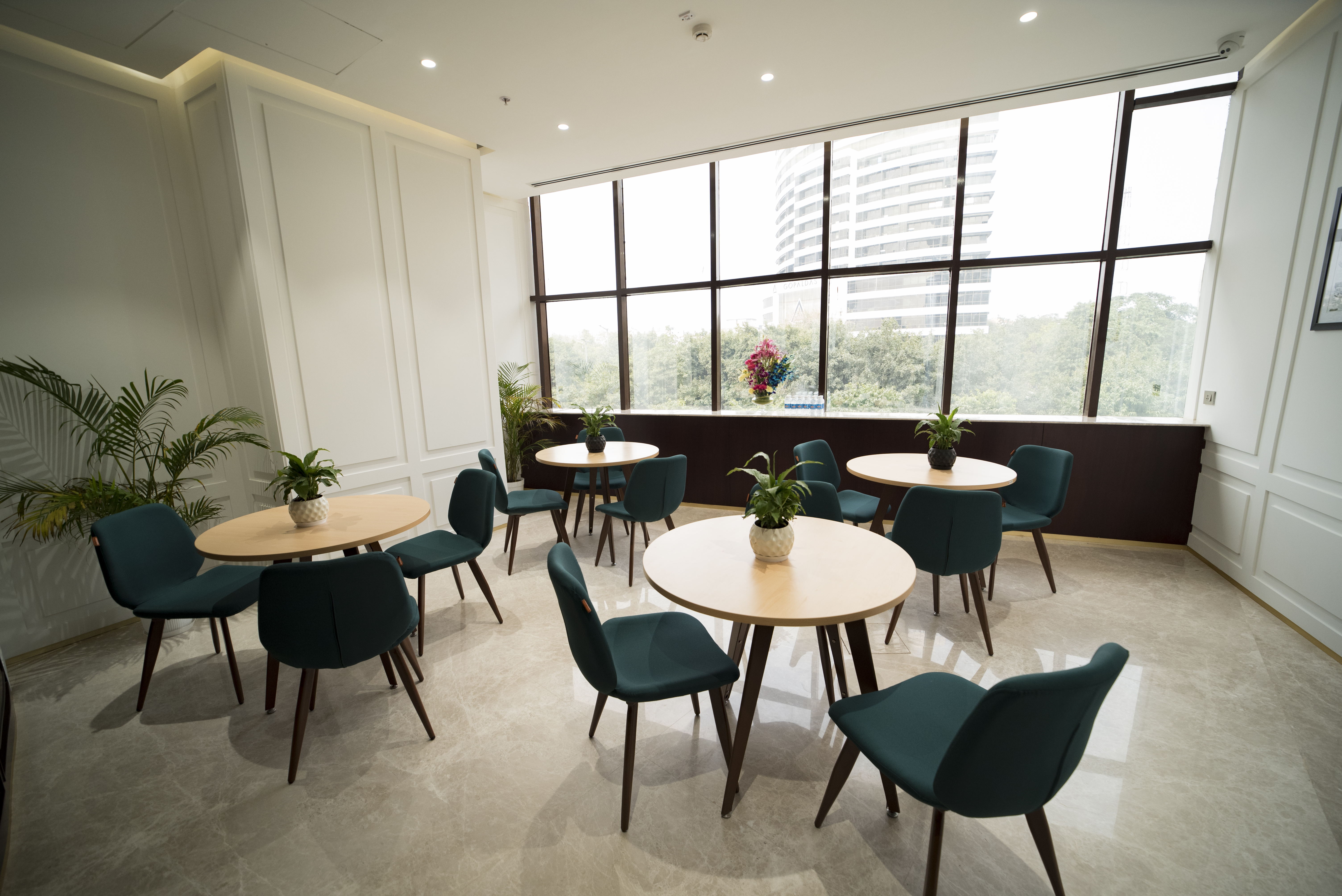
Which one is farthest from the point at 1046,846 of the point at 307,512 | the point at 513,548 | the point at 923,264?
the point at 923,264

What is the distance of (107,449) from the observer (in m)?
2.99

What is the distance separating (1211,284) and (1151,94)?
4.99 feet

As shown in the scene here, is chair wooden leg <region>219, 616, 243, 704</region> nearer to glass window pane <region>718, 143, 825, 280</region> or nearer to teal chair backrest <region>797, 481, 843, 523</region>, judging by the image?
teal chair backrest <region>797, 481, 843, 523</region>

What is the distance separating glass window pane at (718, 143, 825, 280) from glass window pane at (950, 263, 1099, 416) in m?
1.51

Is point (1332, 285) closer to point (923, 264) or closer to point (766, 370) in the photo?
point (923, 264)

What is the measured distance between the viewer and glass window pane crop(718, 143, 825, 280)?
4906 mm

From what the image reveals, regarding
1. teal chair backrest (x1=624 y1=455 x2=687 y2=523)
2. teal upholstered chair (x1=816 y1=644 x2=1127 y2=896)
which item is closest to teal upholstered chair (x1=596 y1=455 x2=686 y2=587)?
teal chair backrest (x1=624 y1=455 x2=687 y2=523)

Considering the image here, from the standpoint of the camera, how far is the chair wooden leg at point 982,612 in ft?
8.67

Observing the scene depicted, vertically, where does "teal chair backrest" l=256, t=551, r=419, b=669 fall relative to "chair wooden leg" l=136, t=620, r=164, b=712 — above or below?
above

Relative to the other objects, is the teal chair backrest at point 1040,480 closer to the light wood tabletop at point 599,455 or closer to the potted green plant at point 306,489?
the light wood tabletop at point 599,455

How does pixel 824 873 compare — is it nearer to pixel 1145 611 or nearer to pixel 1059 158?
pixel 1145 611

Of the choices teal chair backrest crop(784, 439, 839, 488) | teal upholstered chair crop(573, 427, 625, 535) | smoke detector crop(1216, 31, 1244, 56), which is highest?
smoke detector crop(1216, 31, 1244, 56)

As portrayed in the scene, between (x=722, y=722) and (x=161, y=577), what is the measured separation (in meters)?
2.80

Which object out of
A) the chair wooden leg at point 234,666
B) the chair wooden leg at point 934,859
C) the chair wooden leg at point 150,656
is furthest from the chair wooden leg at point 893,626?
the chair wooden leg at point 150,656
